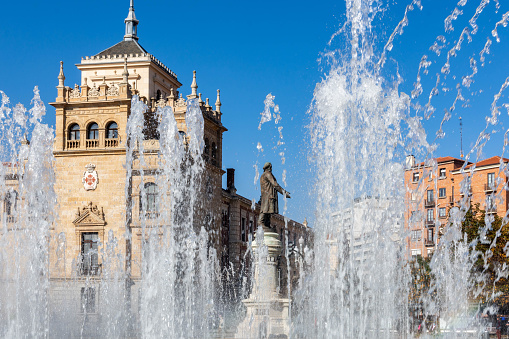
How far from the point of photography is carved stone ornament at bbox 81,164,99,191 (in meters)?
40.2

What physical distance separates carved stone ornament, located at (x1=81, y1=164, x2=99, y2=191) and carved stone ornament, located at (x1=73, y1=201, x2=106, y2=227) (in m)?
0.89

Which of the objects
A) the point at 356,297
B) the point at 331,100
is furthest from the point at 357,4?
the point at 356,297

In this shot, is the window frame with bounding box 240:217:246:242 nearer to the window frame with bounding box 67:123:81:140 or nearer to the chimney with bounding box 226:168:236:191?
the chimney with bounding box 226:168:236:191

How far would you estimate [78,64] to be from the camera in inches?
1886

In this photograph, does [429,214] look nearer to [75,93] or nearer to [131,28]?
[131,28]

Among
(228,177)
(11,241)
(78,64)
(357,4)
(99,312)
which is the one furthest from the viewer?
(228,177)

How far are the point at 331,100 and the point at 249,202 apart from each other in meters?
37.5

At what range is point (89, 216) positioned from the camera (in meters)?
39.8

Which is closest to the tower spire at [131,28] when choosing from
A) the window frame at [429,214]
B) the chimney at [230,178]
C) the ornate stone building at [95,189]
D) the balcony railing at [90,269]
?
the ornate stone building at [95,189]

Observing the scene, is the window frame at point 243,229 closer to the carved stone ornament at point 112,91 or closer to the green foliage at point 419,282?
the green foliage at point 419,282

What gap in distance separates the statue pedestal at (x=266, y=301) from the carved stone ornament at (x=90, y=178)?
77.8 feet

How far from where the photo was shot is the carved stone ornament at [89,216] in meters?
39.6

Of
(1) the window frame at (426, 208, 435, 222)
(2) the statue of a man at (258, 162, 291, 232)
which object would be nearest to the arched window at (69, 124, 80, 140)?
(2) the statue of a man at (258, 162, 291, 232)

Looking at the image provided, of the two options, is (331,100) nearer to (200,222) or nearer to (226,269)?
(200,222)
